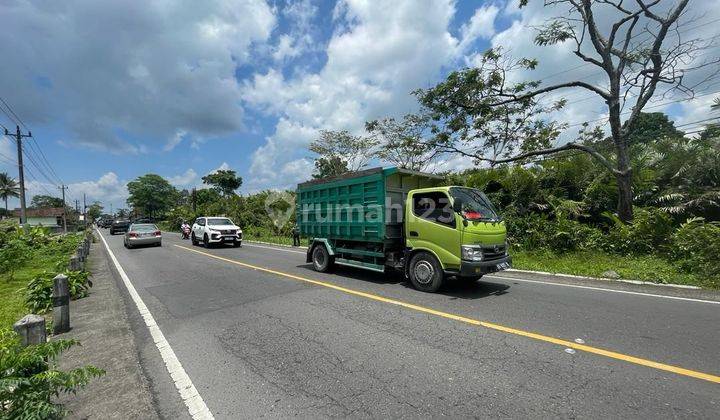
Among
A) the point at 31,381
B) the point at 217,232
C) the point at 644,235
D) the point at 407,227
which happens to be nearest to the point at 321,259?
the point at 407,227

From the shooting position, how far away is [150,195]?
82.8 metres

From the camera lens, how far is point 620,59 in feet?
40.3

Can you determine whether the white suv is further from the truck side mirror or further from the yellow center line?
the truck side mirror

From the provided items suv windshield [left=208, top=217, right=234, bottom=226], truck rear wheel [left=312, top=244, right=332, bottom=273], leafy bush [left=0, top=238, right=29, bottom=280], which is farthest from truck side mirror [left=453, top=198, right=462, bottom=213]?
suv windshield [left=208, top=217, right=234, bottom=226]

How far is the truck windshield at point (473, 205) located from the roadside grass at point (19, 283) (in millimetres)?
7678

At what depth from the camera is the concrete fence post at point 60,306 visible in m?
5.60

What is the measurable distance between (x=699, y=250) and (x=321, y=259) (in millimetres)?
9276

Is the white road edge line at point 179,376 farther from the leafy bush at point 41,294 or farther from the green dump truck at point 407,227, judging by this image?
the green dump truck at point 407,227

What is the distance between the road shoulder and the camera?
3.37 metres

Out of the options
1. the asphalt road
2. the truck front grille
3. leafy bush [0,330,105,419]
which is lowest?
the asphalt road

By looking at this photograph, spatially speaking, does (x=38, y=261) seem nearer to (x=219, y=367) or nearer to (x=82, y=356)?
A: (x=82, y=356)

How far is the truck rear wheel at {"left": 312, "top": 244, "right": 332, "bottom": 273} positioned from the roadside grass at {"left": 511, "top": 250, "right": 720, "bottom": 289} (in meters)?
5.34

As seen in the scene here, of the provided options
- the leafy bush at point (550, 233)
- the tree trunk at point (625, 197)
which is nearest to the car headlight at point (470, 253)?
the leafy bush at point (550, 233)

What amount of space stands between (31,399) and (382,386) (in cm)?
283
